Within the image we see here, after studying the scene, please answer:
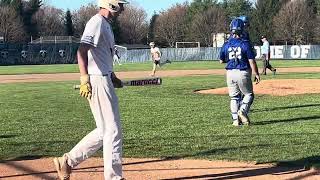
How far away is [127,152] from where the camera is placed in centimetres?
877

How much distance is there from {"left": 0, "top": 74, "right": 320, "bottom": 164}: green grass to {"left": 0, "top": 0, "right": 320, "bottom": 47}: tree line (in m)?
63.5

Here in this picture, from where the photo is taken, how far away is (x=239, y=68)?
11.2 metres

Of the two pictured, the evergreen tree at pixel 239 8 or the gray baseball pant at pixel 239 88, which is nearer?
the gray baseball pant at pixel 239 88

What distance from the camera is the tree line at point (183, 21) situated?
85.8m

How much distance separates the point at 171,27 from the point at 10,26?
27.4 m

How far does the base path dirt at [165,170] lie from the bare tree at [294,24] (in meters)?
78.9

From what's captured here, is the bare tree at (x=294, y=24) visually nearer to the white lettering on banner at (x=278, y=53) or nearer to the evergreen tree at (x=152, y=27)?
the white lettering on banner at (x=278, y=53)

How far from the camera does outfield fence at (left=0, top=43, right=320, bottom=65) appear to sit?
67.4 meters

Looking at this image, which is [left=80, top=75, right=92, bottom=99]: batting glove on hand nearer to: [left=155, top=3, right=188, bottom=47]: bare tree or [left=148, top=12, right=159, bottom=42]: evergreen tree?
[left=155, top=3, right=188, bottom=47]: bare tree

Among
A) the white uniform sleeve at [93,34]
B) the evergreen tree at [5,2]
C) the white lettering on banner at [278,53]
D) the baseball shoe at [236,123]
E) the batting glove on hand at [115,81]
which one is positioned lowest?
the white lettering on banner at [278,53]

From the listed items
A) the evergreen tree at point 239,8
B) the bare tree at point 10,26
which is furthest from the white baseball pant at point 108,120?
the evergreen tree at point 239,8

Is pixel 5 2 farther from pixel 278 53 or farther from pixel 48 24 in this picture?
pixel 278 53

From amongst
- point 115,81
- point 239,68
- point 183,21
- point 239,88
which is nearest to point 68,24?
point 183,21

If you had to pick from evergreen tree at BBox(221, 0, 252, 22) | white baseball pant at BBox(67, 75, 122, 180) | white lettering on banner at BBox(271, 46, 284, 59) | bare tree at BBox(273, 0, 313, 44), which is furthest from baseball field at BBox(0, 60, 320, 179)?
evergreen tree at BBox(221, 0, 252, 22)
